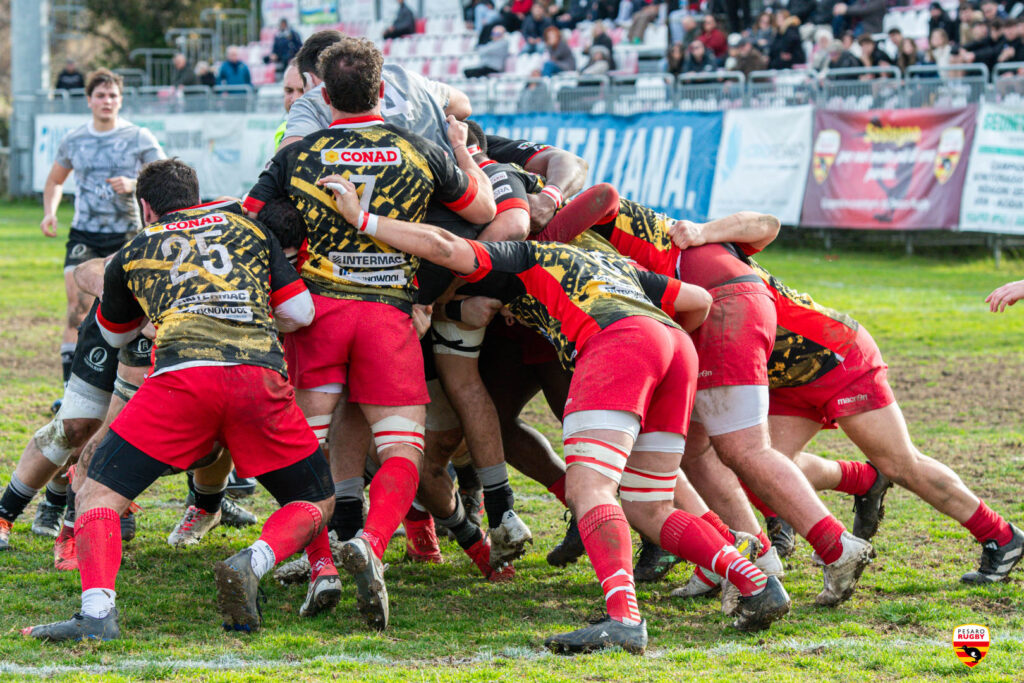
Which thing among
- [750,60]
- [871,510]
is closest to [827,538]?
[871,510]

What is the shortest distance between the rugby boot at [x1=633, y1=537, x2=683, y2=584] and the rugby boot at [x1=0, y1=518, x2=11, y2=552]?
2.99 meters

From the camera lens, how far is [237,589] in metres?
4.27

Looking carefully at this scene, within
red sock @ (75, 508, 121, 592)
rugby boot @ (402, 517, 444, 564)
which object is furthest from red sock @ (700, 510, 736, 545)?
red sock @ (75, 508, 121, 592)

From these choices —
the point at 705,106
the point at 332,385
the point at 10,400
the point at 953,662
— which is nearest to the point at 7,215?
the point at 705,106

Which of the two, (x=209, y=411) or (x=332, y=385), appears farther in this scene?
(x=332, y=385)

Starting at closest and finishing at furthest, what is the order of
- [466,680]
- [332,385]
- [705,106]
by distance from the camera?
[466,680], [332,385], [705,106]

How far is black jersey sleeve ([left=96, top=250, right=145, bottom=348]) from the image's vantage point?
15.5 feet

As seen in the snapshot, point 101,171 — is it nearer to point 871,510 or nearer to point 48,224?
point 48,224

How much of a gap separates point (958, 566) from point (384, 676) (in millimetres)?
2900

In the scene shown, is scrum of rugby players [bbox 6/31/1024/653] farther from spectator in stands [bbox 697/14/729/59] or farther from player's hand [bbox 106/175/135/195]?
spectator in stands [bbox 697/14/729/59]

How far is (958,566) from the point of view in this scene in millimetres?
5406

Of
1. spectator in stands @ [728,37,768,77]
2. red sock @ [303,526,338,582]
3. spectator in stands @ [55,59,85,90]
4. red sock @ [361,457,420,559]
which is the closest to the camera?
red sock @ [361,457,420,559]

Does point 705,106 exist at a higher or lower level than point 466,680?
higher

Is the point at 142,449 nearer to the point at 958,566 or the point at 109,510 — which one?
the point at 109,510
